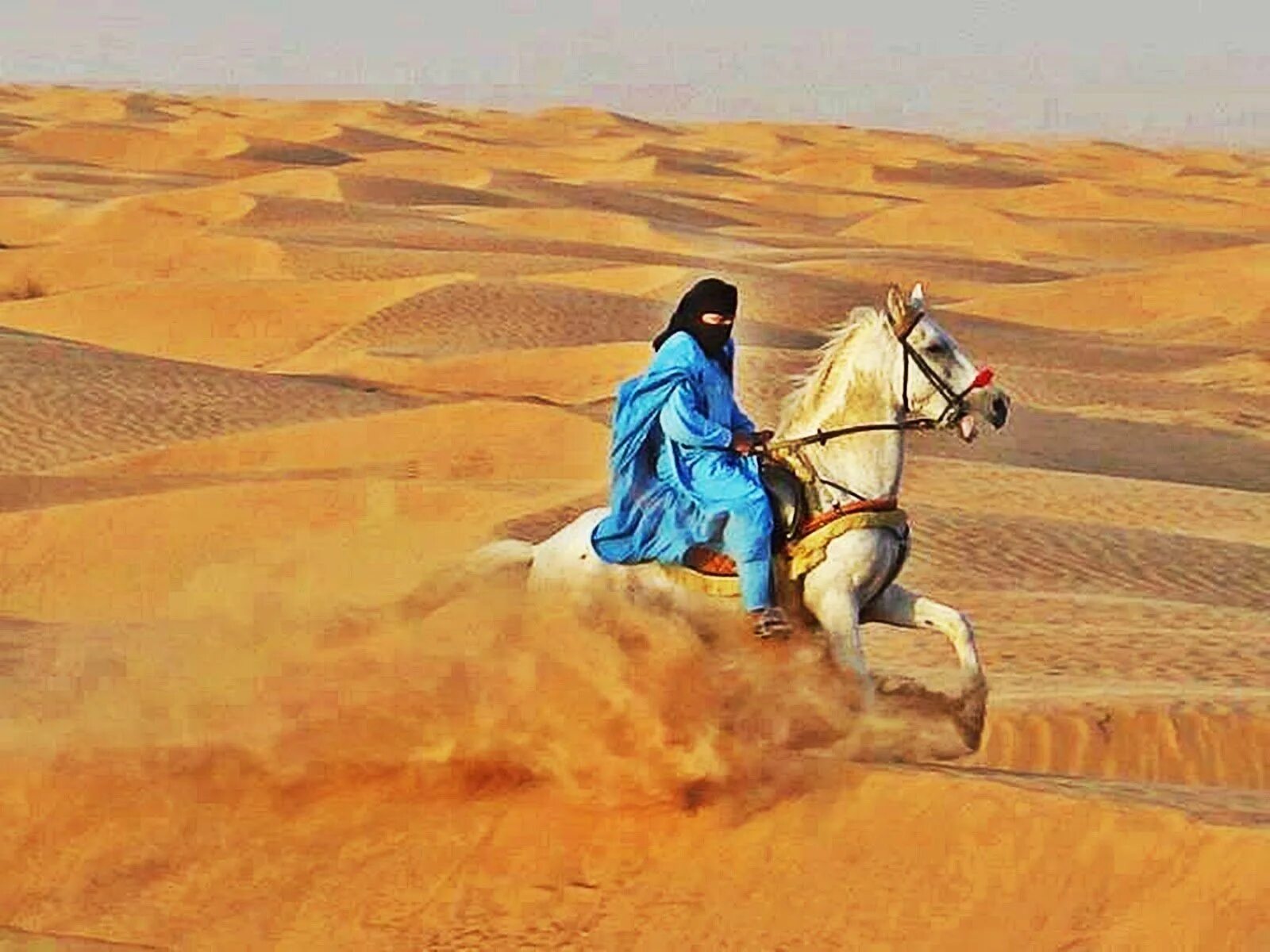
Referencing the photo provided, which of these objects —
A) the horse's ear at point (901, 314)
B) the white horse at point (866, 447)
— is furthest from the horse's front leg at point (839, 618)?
the horse's ear at point (901, 314)

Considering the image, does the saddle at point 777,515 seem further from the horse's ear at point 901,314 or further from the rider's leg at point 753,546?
the horse's ear at point 901,314

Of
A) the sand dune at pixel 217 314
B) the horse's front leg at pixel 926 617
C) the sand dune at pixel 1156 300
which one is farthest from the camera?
the sand dune at pixel 1156 300

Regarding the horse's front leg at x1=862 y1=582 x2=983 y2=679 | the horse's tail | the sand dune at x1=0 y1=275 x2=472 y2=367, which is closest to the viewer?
the horse's front leg at x1=862 y1=582 x2=983 y2=679

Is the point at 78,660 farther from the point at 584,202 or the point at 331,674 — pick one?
the point at 584,202

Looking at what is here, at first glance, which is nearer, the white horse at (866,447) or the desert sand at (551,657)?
the desert sand at (551,657)

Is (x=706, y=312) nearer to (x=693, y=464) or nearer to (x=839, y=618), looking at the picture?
(x=693, y=464)

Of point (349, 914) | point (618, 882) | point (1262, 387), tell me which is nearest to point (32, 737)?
point (349, 914)

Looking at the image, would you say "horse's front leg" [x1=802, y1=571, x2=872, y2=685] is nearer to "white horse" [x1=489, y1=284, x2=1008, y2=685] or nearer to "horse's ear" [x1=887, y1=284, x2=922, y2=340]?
"white horse" [x1=489, y1=284, x2=1008, y2=685]

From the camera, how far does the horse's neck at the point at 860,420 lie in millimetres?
7855

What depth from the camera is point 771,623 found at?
7715 mm

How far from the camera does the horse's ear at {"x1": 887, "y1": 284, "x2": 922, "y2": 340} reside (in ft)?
25.5

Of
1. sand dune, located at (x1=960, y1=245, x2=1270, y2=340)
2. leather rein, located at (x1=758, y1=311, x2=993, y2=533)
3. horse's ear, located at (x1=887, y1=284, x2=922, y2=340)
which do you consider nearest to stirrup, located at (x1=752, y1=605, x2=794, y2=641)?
leather rein, located at (x1=758, y1=311, x2=993, y2=533)

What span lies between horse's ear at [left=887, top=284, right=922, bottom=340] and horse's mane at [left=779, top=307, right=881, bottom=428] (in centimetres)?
8

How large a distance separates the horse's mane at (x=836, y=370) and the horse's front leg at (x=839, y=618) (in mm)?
638
